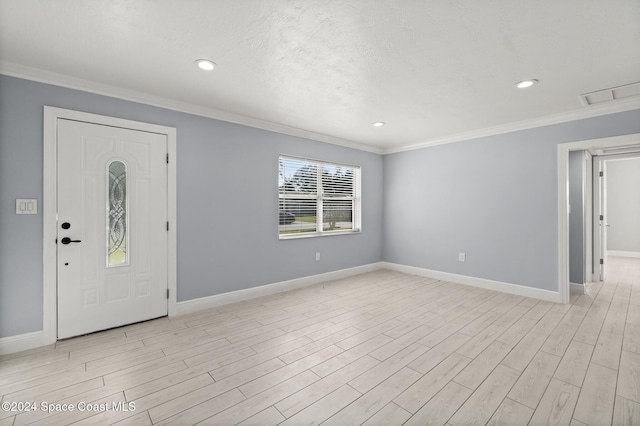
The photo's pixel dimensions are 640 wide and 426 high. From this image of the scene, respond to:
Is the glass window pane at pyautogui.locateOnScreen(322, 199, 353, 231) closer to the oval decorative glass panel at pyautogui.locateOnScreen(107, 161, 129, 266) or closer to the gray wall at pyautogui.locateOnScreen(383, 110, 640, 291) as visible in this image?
the gray wall at pyautogui.locateOnScreen(383, 110, 640, 291)

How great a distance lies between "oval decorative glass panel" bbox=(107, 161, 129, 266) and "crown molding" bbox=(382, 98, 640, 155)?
473 cm

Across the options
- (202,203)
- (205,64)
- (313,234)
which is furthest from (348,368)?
(205,64)

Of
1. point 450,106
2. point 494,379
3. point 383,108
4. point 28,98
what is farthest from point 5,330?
point 450,106

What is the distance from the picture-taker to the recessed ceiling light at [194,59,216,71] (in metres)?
2.47

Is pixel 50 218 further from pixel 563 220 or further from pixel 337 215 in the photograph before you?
pixel 563 220

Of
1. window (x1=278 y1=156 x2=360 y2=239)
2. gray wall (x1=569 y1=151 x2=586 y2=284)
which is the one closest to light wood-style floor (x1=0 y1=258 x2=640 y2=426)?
gray wall (x1=569 y1=151 x2=586 y2=284)

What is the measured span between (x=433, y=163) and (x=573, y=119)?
196 centimetres

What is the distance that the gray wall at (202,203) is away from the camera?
2539mm

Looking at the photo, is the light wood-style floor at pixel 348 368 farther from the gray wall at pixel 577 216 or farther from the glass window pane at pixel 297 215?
the glass window pane at pixel 297 215

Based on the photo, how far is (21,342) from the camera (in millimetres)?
2559

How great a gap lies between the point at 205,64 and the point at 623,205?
9899mm

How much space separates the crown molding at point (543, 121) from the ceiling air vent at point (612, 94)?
16 cm

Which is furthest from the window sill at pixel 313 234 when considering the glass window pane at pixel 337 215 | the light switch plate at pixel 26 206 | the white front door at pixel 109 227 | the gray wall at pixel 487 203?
the light switch plate at pixel 26 206

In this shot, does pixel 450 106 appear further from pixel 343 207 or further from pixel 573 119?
pixel 343 207
